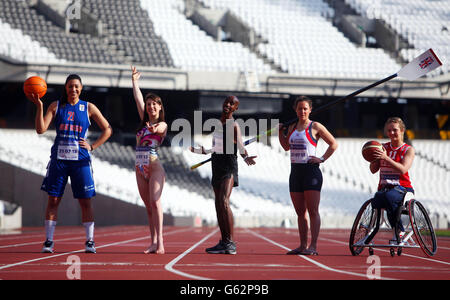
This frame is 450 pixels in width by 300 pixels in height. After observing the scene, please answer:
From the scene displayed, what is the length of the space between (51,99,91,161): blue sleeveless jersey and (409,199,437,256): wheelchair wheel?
12.1ft

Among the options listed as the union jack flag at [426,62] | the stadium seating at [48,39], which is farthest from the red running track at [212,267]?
the stadium seating at [48,39]

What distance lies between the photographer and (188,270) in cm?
530

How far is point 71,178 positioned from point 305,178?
2668mm

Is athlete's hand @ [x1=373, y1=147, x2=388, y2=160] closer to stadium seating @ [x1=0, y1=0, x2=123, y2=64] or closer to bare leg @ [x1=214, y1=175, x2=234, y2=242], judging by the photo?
bare leg @ [x1=214, y1=175, x2=234, y2=242]

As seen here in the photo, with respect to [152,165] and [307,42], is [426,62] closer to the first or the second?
[152,165]

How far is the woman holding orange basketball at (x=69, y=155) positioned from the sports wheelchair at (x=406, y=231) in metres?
3.03

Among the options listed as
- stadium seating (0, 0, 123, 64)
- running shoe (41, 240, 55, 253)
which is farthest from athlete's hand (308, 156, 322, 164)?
stadium seating (0, 0, 123, 64)

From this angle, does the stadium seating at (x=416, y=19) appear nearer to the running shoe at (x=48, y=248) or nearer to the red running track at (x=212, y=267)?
the red running track at (x=212, y=267)

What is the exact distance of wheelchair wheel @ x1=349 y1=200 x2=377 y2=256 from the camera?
6.91m

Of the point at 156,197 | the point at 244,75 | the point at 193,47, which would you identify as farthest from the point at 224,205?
the point at 193,47

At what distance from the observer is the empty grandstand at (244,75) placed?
2498cm

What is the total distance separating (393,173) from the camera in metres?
6.80

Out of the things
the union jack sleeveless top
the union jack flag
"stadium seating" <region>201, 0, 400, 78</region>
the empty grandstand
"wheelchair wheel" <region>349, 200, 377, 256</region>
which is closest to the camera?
the union jack sleeveless top
